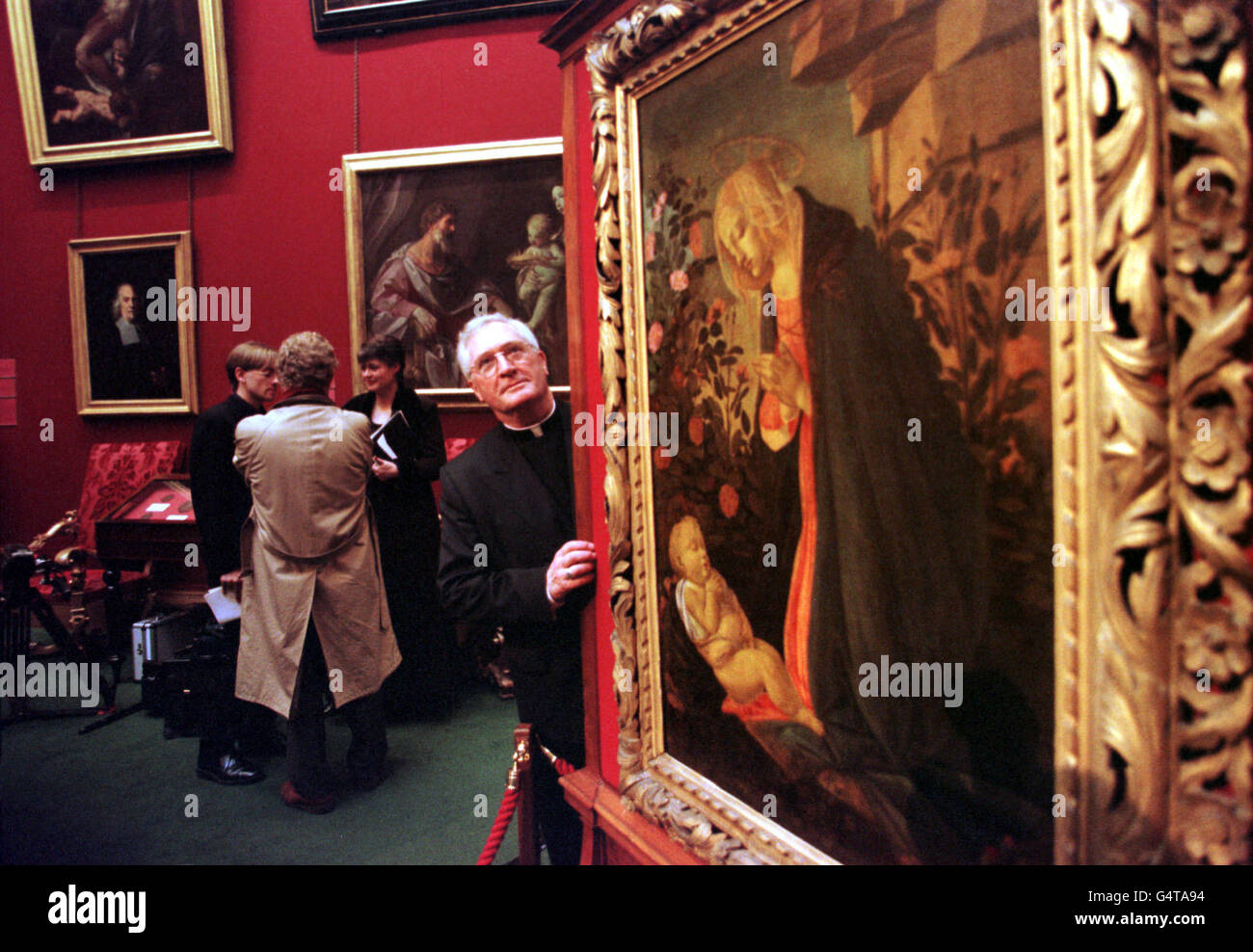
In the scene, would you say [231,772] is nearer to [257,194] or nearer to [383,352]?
[383,352]

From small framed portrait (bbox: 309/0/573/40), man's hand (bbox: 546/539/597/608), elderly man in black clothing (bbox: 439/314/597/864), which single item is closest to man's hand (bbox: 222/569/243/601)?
elderly man in black clothing (bbox: 439/314/597/864)

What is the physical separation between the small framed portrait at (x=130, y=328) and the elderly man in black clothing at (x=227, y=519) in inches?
80.9

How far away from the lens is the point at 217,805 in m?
3.08

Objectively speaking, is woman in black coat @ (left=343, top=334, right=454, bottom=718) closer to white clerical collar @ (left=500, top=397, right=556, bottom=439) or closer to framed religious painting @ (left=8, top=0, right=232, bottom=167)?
white clerical collar @ (left=500, top=397, right=556, bottom=439)

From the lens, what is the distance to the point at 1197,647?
55cm

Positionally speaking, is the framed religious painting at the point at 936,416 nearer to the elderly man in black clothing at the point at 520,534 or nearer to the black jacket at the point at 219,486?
the elderly man in black clothing at the point at 520,534

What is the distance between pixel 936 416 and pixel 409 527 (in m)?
3.55

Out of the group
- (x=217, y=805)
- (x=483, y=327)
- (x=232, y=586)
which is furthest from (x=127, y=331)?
(x=483, y=327)

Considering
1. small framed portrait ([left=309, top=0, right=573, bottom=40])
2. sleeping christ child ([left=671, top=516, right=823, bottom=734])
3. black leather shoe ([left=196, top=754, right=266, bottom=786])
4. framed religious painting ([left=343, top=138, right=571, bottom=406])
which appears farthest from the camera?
framed religious painting ([left=343, top=138, right=571, bottom=406])

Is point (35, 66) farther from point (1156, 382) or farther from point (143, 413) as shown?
point (1156, 382)

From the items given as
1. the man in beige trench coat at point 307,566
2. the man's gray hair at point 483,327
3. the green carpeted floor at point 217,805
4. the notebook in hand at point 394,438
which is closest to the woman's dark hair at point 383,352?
the notebook in hand at point 394,438

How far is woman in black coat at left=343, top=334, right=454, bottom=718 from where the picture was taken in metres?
3.84
